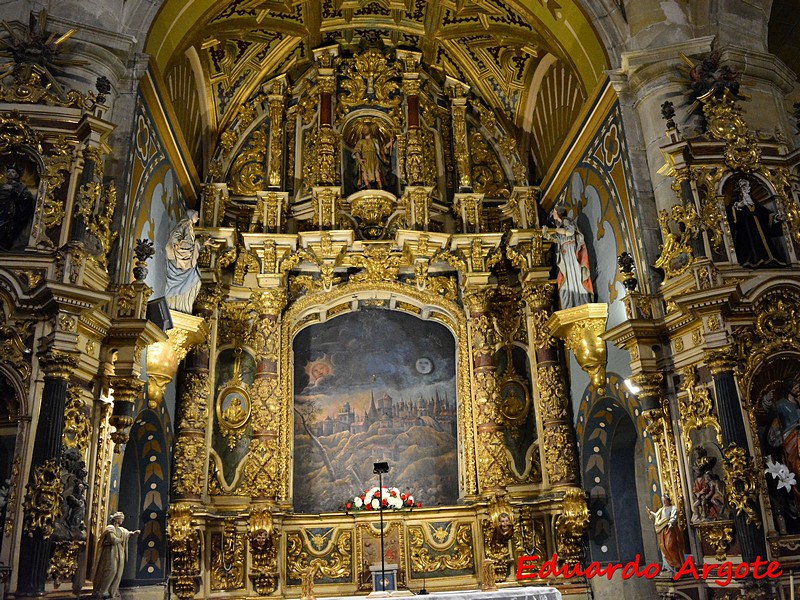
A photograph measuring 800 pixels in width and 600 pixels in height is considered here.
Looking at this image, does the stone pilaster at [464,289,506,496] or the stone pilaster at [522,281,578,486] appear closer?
the stone pilaster at [522,281,578,486]

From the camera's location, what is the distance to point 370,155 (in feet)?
50.2

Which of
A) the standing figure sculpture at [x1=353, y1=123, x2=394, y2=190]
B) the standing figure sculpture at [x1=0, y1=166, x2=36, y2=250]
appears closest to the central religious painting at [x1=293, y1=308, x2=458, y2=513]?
the standing figure sculpture at [x1=353, y1=123, x2=394, y2=190]

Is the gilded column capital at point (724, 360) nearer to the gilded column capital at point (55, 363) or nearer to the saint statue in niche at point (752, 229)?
the saint statue in niche at point (752, 229)

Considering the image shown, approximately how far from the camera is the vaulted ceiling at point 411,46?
43.7ft

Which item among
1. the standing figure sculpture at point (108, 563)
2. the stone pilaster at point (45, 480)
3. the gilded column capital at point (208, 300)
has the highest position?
the gilded column capital at point (208, 300)

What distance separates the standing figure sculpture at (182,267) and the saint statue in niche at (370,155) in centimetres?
392

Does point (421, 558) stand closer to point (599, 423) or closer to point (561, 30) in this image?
point (599, 423)

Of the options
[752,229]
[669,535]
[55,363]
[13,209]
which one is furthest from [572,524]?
[13,209]

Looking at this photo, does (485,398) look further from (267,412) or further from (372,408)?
(267,412)

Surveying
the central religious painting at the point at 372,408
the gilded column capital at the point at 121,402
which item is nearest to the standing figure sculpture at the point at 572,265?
the central religious painting at the point at 372,408

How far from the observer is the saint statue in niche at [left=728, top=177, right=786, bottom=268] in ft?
32.6

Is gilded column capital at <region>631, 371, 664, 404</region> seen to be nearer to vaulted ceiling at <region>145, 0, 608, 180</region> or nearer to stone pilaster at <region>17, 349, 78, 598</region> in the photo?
vaulted ceiling at <region>145, 0, 608, 180</region>

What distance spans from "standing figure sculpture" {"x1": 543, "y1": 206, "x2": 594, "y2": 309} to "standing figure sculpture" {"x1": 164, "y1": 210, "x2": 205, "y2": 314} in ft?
20.5

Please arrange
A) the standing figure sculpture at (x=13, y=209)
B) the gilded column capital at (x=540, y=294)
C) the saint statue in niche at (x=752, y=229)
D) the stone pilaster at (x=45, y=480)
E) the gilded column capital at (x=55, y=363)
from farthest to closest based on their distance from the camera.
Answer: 1. the gilded column capital at (x=540, y=294)
2. the saint statue in niche at (x=752, y=229)
3. the standing figure sculpture at (x=13, y=209)
4. the gilded column capital at (x=55, y=363)
5. the stone pilaster at (x=45, y=480)
